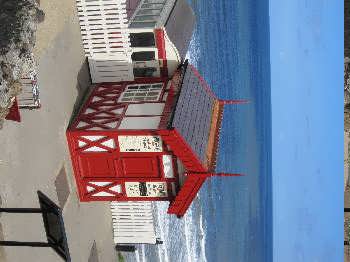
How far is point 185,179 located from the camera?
17984mm

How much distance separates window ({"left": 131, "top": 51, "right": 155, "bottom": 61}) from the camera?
20391 millimetres

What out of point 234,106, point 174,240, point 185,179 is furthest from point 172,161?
point 234,106

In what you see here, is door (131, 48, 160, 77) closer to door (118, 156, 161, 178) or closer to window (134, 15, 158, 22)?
window (134, 15, 158, 22)

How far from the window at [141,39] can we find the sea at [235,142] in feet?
70.5

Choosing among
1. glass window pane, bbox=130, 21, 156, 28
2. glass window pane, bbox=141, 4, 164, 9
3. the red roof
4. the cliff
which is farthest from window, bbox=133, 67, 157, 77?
the cliff

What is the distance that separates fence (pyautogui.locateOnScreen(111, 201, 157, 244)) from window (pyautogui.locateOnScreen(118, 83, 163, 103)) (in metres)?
4.81

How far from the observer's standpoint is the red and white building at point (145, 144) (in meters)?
17.3

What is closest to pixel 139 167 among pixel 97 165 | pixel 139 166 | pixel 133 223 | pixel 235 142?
pixel 139 166

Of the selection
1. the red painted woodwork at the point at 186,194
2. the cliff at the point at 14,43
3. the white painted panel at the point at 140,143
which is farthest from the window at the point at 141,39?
the cliff at the point at 14,43

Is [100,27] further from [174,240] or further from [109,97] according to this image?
[174,240]

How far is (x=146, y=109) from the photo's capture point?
60.5 ft

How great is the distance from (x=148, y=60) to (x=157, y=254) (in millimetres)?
16802

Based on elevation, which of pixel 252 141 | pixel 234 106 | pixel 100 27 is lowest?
pixel 252 141

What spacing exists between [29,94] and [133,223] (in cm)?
990
